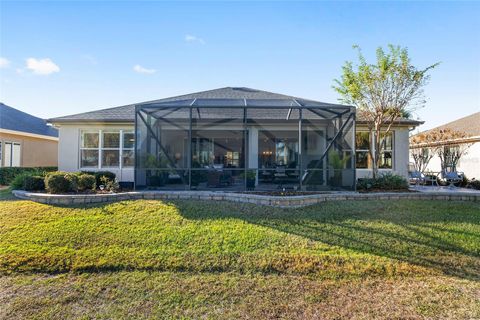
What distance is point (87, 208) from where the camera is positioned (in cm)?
704

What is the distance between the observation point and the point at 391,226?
6223mm

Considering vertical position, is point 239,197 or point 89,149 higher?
point 89,149

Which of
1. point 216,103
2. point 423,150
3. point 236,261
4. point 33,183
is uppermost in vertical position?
point 216,103

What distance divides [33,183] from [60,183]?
1274 mm

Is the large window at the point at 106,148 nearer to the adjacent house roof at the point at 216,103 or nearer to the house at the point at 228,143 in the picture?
the house at the point at 228,143

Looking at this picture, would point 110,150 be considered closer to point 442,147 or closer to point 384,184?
point 384,184

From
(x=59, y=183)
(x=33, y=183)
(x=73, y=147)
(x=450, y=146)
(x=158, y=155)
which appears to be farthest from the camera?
(x=450, y=146)

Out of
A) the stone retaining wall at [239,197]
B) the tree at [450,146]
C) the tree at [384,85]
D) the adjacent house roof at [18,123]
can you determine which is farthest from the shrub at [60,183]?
the tree at [450,146]

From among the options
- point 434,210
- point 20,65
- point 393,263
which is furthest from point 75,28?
point 434,210

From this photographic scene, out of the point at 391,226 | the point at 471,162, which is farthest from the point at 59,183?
the point at 471,162

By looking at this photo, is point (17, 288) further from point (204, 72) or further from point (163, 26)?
point (204, 72)

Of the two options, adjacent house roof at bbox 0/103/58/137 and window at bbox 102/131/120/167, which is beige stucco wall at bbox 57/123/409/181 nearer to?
window at bbox 102/131/120/167

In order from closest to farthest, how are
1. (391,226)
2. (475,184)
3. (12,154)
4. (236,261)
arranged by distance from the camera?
(236,261)
(391,226)
(475,184)
(12,154)

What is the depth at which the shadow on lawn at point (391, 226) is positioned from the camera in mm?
5121
